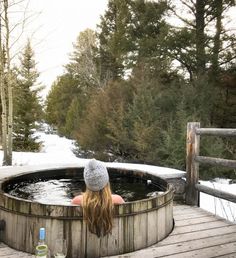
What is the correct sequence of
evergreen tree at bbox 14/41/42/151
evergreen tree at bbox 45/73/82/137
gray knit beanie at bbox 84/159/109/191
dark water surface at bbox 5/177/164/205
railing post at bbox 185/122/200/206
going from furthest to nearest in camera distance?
evergreen tree at bbox 45/73/82/137 < evergreen tree at bbox 14/41/42/151 < railing post at bbox 185/122/200/206 < dark water surface at bbox 5/177/164/205 < gray knit beanie at bbox 84/159/109/191

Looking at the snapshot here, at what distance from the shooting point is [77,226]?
307cm

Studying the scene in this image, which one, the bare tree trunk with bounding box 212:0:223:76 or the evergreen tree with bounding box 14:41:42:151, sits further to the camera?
the evergreen tree with bounding box 14:41:42:151

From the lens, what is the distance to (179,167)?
29.9 feet

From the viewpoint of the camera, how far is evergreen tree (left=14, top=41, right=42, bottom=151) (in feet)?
53.4

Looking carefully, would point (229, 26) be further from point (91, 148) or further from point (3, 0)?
point (3, 0)

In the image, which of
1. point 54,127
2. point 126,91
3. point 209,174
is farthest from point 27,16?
point 54,127

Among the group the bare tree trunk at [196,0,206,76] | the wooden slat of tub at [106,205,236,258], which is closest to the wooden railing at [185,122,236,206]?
the wooden slat of tub at [106,205,236,258]

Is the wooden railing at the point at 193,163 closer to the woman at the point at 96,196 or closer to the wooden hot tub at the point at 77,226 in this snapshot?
the wooden hot tub at the point at 77,226

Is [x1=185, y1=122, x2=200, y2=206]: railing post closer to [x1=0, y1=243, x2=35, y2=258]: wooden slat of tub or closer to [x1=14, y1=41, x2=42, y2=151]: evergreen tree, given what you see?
[x1=0, y1=243, x2=35, y2=258]: wooden slat of tub

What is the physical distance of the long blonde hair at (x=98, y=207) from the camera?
2.82m

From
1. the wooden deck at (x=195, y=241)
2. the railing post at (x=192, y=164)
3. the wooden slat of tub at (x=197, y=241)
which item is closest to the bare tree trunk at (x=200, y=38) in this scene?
the railing post at (x=192, y=164)

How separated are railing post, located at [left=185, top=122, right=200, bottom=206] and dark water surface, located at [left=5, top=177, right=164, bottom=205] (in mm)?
513

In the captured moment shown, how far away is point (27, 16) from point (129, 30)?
458cm

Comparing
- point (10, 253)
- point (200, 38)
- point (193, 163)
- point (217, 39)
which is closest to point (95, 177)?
point (10, 253)
